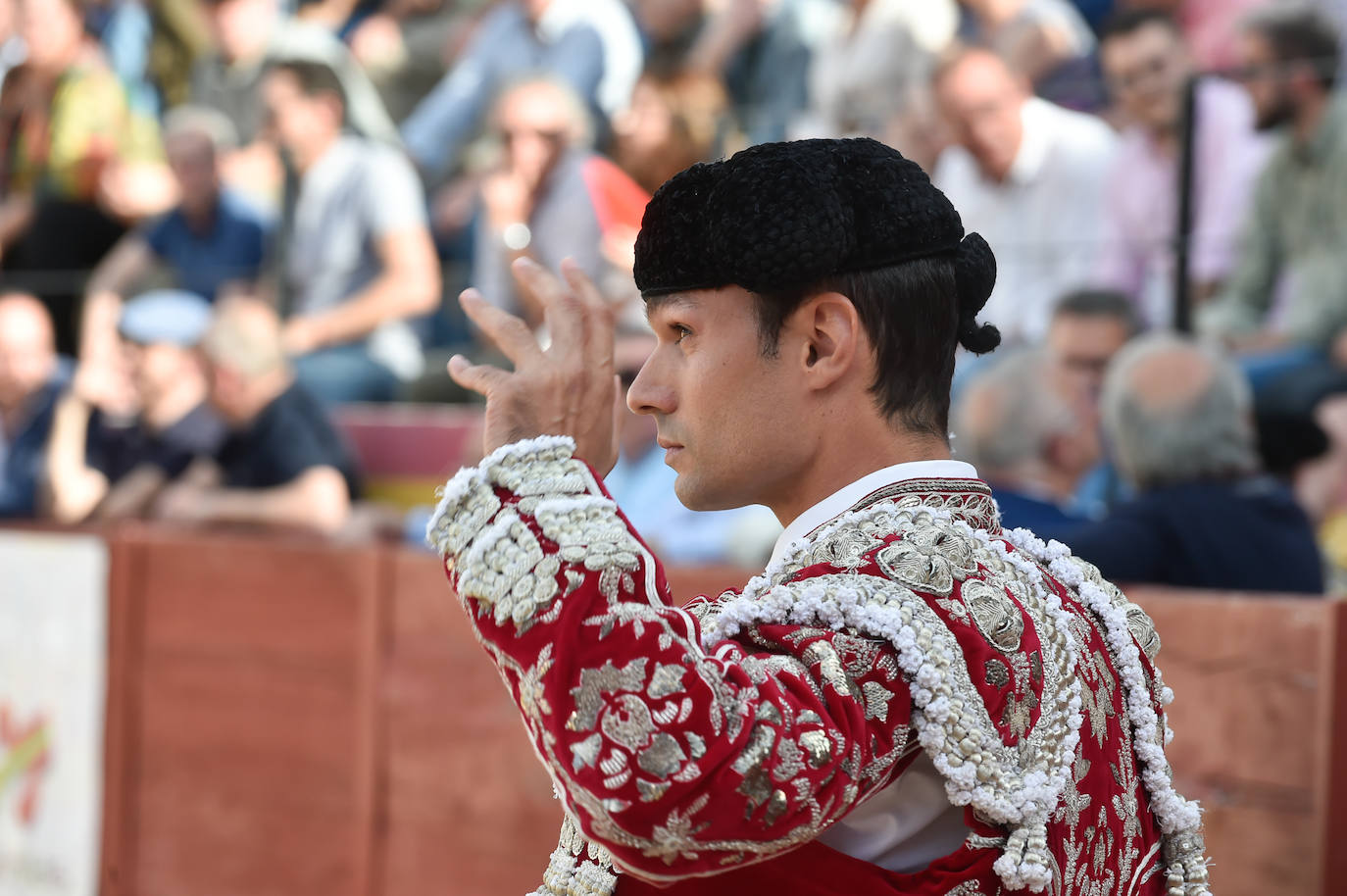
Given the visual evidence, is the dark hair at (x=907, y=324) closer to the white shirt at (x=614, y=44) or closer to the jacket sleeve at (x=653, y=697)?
the jacket sleeve at (x=653, y=697)

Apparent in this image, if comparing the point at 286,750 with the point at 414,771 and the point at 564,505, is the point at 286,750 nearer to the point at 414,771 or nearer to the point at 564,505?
the point at 414,771

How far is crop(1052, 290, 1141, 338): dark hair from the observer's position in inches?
171

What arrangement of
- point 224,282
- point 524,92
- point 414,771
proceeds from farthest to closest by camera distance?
1. point 224,282
2. point 524,92
3. point 414,771

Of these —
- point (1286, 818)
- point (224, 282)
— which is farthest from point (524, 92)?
point (1286, 818)

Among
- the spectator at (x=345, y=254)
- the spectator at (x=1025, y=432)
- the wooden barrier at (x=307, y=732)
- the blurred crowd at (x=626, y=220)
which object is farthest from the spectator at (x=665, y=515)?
the spectator at (x=345, y=254)

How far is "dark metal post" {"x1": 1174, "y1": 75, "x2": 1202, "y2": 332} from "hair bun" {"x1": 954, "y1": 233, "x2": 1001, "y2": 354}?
3.29 m

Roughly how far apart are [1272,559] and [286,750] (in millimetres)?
2846

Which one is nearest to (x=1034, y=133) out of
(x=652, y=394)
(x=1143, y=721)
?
(x=1143, y=721)

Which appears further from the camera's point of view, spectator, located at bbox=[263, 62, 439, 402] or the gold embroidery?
spectator, located at bbox=[263, 62, 439, 402]

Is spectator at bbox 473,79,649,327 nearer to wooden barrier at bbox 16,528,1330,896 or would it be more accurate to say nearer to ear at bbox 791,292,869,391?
wooden barrier at bbox 16,528,1330,896

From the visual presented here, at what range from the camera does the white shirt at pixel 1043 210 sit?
481 cm

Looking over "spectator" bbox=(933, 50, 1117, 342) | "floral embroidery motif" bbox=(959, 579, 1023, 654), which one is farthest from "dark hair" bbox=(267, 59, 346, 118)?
"floral embroidery motif" bbox=(959, 579, 1023, 654)

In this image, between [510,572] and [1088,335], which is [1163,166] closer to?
[1088,335]

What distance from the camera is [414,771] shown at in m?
4.54
